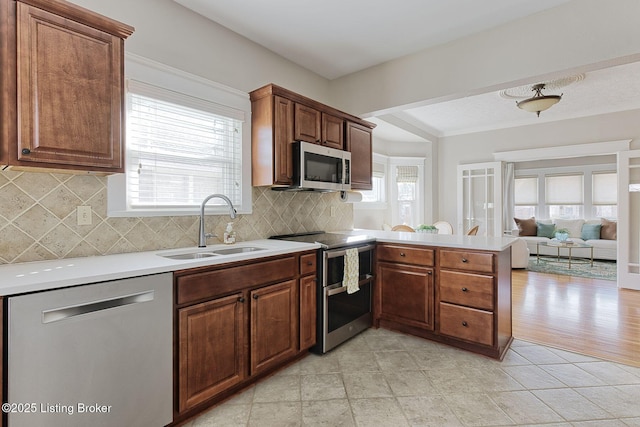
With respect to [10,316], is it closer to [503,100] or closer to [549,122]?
[503,100]

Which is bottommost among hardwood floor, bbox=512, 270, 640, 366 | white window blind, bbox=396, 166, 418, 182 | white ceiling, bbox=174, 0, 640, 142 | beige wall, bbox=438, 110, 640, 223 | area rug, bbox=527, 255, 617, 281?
hardwood floor, bbox=512, 270, 640, 366

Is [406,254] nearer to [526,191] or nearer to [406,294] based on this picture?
[406,294]

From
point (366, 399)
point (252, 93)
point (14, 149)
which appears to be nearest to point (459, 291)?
point (366, 399)

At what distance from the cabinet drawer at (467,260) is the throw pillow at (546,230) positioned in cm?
666

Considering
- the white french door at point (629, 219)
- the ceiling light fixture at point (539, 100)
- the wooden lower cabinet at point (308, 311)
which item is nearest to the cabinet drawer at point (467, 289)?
the wooden lower cabinet at point (308, 311)

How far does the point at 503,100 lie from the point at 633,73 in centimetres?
137

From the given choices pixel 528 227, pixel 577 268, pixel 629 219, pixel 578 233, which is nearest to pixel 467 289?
pixel 629 219

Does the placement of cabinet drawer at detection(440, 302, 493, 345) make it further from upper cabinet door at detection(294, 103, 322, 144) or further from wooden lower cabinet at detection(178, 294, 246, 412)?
upper cabinet door at detection(294, 103, 322, 144)

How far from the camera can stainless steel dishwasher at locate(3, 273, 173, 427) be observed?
4.01 feet

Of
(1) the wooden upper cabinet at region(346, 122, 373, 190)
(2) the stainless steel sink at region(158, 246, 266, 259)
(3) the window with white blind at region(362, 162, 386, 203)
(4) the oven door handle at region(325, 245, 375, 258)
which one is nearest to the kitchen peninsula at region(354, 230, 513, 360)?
(4) the oven door handle at region(325, 245, 375, 258)

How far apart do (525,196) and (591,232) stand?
1866 mm

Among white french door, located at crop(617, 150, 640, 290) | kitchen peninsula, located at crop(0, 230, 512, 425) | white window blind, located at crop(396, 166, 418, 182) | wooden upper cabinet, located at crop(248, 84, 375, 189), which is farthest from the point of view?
white window blind, located at crop(396, 166, 418, 182)

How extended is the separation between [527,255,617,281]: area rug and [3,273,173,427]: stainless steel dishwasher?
6.32 meters

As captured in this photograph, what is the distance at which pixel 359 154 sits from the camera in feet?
11.9
